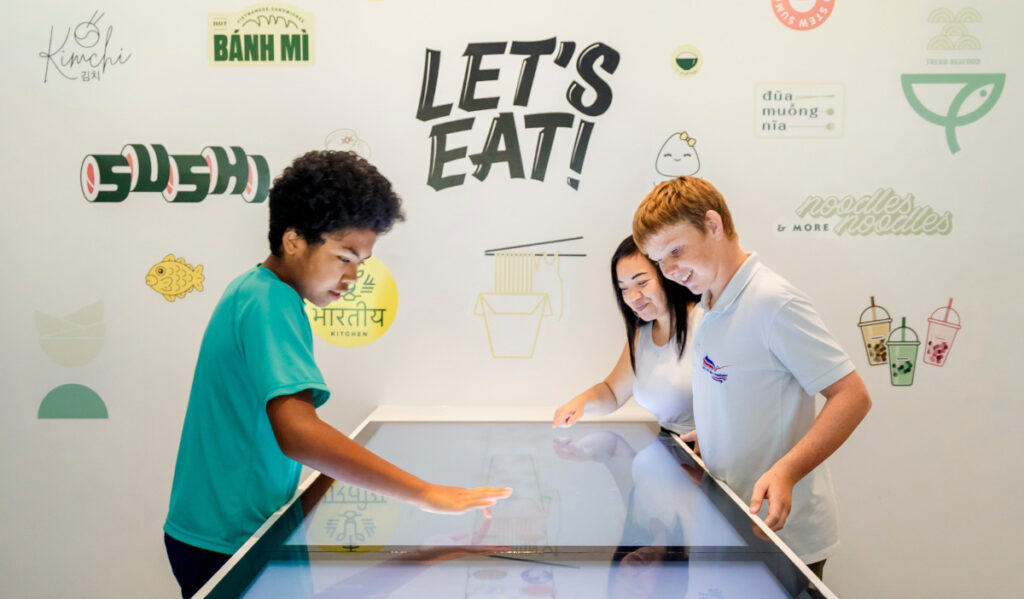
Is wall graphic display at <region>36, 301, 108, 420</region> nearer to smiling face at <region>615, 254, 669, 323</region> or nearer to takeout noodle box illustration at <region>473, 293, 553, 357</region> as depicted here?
takeout noodle box illustration at <region>473, 293, 553, 357</region>

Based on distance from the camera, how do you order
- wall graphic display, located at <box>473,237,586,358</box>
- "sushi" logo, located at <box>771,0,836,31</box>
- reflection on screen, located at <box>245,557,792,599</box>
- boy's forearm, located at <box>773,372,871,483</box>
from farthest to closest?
wall graphic display, located at <box>473,237,586,358</box> < "sushi" logo, located at <box>771,0,836,31</box> < boy's forearm, located at <box>773,372,871,483</box> < reflection on screen, located at <box>245,557,792,599</box>

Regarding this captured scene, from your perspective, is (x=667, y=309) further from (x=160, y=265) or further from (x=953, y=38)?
(x=160, y=265)

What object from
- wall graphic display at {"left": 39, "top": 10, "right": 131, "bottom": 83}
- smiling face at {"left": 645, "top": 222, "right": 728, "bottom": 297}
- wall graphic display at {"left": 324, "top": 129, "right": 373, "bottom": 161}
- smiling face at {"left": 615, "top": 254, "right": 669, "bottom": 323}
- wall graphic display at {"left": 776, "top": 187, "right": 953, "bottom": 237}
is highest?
wall graphic display at {"left": 39, "top": 10, "right": 131, "bottom": 83}

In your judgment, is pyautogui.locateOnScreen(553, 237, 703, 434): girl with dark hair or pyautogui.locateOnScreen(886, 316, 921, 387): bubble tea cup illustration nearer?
pyautogui.locateOnScreen(553, 237, 703, 434): girl with dark hair

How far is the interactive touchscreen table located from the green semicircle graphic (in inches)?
66.9

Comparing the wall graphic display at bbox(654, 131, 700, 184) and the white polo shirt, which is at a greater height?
the wall graphic display at bbox(654, 131, 700, 184)

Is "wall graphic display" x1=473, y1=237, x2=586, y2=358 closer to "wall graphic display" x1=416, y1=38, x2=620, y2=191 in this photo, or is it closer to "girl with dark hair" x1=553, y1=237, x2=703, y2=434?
"wall graphic display" x1=416, y1=38, x2=620, y2=191

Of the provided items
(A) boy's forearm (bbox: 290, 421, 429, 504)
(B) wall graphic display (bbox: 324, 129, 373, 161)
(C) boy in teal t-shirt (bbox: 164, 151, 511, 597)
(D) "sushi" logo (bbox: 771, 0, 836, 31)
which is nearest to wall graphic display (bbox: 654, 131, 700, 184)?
(D) "sushi" logo (bbox: 771, 0, 836, 31)

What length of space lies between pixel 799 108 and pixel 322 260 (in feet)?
6.90

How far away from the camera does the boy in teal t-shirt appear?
1360mm

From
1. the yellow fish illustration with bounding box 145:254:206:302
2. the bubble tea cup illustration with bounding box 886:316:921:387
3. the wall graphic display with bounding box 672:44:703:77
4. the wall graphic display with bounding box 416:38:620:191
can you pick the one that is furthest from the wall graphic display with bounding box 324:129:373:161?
the bubble tea cup illustration with bounding box 886:316:921:387

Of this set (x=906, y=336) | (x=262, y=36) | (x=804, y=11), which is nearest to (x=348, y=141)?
(x=262, y=36)

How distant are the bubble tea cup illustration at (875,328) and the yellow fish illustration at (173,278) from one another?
266 centimetres

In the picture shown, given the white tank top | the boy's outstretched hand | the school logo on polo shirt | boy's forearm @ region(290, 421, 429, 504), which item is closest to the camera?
boy's forearm @ region(290, 421, 429, 504)
